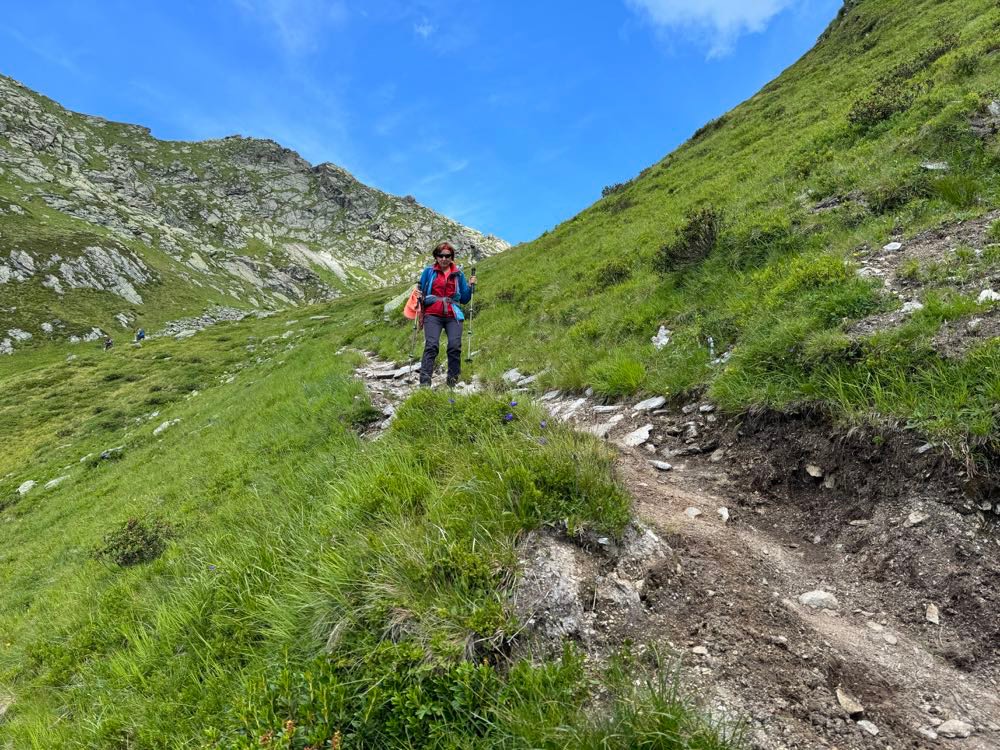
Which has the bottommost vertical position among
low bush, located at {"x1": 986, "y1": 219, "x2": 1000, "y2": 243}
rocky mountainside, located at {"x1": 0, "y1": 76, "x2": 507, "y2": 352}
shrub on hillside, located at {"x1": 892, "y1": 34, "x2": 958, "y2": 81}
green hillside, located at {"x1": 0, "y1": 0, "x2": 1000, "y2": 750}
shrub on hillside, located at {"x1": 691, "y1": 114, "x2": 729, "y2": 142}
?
green hillside, located at {"x1": 0, "y1": 0, "x2": 1000, "y2": 750}

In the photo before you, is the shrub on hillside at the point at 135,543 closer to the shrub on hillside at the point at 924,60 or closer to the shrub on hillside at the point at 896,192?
the shrub on hillside at the point at 896,192

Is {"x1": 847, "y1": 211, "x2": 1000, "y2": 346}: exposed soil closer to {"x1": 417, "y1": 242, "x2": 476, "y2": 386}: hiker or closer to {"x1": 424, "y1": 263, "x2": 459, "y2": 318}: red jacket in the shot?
{"x1": 417, "y1": 242, "x2": 476, "y2": 386}: hiker

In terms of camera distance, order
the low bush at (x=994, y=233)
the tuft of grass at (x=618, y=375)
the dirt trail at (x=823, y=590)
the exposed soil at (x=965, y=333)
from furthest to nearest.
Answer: the tuft of grass at (x=618, y=375) → the low bush at (x=994, y=233) → the exposed soil at (x=965, y=333) → the dirt trail at (x=823, y=590)

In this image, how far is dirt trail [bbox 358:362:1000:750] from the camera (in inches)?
111

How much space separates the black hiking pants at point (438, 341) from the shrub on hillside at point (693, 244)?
6078 millimetres

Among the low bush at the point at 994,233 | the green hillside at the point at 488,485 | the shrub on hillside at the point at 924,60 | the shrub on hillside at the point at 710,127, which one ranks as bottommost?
the green hillside at the point at 488,485

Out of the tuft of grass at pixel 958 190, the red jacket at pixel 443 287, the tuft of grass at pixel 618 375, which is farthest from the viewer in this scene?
the red jacket at pixel 443 287

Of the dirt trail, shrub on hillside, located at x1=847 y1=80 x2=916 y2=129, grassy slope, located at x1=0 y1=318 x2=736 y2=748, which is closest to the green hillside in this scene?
grassy slope, located at x1=0 y1=318 x2=736 y2=748

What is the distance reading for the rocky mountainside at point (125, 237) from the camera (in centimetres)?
7919

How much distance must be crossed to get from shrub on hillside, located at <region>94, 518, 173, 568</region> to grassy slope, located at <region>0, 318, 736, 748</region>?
0.21 m

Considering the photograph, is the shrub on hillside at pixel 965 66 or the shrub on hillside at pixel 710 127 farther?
the shrub on hillside at pixel 710 127

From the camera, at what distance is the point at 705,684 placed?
2975 mm

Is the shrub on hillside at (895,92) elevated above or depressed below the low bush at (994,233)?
above

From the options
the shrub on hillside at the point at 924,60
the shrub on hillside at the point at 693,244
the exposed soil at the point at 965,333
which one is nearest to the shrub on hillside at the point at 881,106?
the shrub on hillside at the point at 924,60
